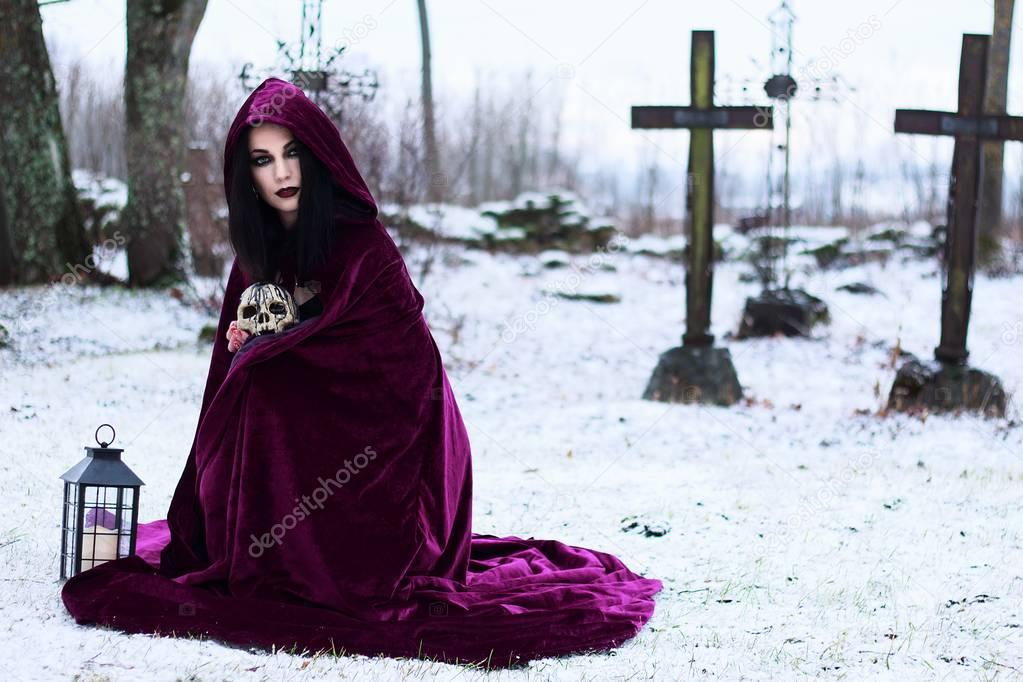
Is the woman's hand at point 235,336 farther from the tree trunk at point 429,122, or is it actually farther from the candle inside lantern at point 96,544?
the tree trunk at point 429,122

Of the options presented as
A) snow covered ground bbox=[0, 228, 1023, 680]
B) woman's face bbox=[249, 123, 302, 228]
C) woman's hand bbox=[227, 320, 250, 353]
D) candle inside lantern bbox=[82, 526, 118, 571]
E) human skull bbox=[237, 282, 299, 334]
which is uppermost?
woman's face bbox=[249, 123, 302, 228]

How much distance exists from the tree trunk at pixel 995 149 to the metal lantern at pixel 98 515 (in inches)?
440

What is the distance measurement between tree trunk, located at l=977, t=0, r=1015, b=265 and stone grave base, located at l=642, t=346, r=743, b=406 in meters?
5.94

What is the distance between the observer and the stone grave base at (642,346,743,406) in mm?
7773

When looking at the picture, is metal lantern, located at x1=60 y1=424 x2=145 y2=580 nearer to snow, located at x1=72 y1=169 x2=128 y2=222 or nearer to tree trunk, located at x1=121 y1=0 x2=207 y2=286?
tree trunk, located at x1=121 y1=0 x2=207 y2=286

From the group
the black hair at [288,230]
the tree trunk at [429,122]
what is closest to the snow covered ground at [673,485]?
the black hair at [288,230]

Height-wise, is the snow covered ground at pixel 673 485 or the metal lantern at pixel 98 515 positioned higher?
the metal lantern at pixel 98 515

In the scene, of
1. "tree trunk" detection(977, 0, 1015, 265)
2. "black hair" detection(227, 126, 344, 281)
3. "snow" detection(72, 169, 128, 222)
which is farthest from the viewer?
"tree trunk" detection(977, 0, 1015, 265)

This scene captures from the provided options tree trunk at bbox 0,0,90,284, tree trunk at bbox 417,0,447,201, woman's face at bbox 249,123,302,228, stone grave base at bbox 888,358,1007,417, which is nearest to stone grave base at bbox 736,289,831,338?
stone grave base at bbox 888,358,1007,417

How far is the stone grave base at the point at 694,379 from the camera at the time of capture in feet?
25.5

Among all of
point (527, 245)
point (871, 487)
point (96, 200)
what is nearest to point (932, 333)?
point (871, 487)

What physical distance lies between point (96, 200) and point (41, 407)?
687cm

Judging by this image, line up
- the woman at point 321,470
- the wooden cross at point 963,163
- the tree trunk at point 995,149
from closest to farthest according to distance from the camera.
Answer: the woman at point 321,470
the wooden cross at point 963,163
the tree trunk at point 995,149

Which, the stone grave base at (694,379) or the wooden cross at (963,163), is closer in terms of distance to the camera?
the wooden cross at (963,163)
